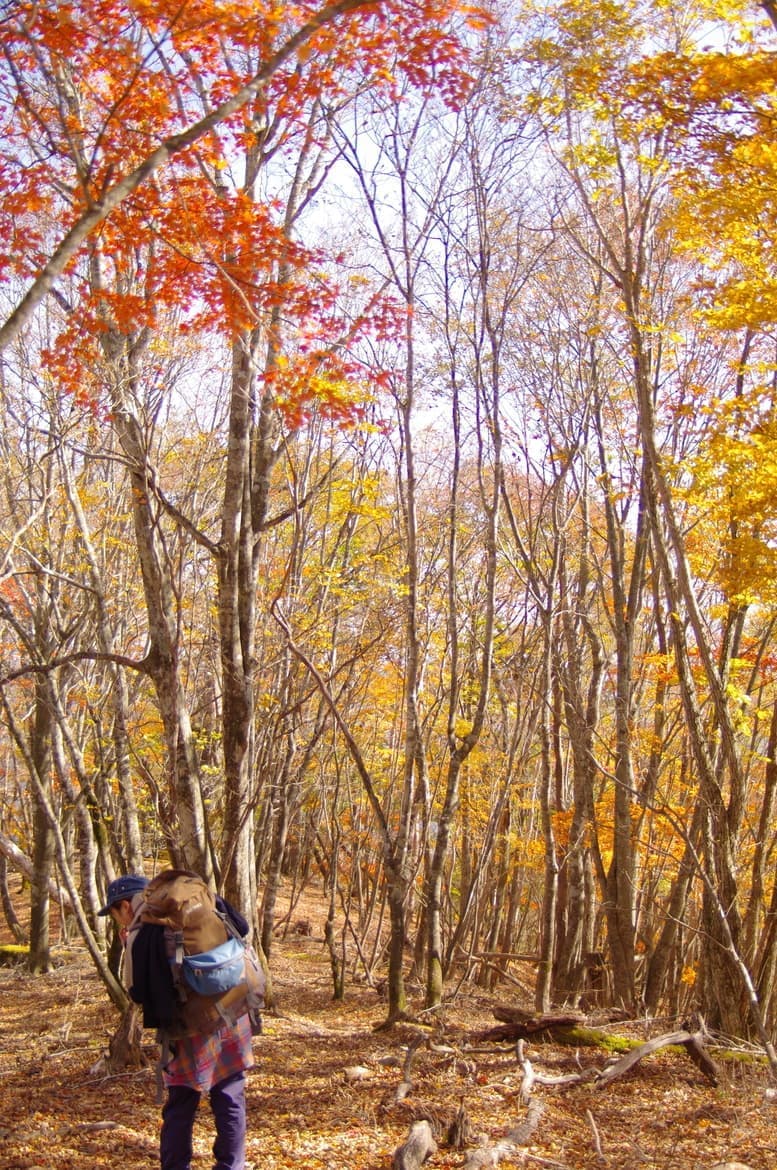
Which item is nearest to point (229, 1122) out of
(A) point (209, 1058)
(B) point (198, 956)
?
(A) point (209, 1058)

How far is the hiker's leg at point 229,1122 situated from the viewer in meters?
3.28

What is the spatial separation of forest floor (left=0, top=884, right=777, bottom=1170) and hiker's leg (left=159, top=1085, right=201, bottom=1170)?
123 cm

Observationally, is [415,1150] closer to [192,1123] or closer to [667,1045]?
[192,1123]

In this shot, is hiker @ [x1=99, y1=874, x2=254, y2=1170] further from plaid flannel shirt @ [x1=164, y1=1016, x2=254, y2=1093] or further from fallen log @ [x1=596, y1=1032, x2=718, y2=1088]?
fallen log @ [x1=596, y1=1032, x2=718, y2=1088]

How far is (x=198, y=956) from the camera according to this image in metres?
3.15

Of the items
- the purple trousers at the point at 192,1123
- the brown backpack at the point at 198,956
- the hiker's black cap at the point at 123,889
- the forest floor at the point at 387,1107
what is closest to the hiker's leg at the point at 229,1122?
the purple trousers at the point at 192,1123

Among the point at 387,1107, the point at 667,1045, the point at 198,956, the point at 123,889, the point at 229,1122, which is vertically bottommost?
the point at 387,1107

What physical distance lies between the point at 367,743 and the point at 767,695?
7162 mm

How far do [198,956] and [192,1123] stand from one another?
2.24ft

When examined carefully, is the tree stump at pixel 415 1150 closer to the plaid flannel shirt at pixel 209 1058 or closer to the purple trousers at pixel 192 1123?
the purple trousers at pixel 192 1123

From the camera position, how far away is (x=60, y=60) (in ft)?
18.3

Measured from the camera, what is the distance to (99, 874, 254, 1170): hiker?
10.2 ft

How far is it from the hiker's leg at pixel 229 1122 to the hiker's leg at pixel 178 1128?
89 mm

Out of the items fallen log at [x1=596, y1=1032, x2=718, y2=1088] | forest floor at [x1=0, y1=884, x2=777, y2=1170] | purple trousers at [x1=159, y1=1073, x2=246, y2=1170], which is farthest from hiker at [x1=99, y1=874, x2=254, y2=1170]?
fallen log at [x1=596, y1=1032, x2=718, y2=1088]
